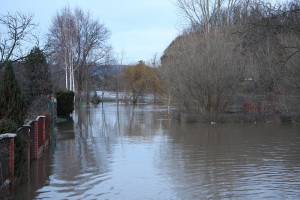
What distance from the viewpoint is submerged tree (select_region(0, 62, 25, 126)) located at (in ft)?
30.2

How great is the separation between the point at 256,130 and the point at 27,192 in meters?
12.8

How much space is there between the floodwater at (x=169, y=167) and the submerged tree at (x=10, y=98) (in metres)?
1.45

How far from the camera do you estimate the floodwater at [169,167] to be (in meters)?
7.61

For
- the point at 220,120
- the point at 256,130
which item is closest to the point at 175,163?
the point at 256,130

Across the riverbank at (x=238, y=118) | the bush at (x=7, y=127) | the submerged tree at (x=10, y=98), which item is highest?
the submerged tree at (x=10, y=98)

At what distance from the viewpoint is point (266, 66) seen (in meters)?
22.4

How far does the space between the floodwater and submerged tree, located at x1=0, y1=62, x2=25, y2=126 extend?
1.45 meters

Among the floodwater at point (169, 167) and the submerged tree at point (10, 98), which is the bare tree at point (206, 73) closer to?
the floodwater at point (169, 167)

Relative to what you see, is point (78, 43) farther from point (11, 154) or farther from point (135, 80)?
point (11, 154)

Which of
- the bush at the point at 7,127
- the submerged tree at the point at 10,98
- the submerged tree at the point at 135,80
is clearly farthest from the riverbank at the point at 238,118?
the submerged tree at the point at 135,80

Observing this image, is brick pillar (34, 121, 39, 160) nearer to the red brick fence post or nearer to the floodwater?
the floodwater

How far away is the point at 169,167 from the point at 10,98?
416cm

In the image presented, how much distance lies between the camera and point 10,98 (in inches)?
367

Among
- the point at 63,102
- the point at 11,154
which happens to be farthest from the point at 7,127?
the point at 63,102
